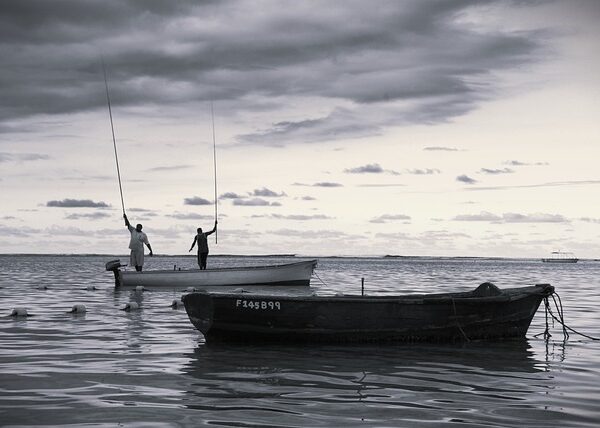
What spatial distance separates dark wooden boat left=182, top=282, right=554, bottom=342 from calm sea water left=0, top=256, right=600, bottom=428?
0.33 metres

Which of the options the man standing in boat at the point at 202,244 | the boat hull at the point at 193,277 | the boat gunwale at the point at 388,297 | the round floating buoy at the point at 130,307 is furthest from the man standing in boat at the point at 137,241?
the boat gunwale at the point at 388,297

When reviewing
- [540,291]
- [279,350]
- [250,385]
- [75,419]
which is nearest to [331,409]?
[250,385]

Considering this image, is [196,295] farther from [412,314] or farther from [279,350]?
[412,314]

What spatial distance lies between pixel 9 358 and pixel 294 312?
16.0 ft

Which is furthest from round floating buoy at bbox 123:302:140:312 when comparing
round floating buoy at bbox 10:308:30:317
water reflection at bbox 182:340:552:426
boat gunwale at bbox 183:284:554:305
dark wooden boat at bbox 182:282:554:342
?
water reflection at bbox 182:340:552:426

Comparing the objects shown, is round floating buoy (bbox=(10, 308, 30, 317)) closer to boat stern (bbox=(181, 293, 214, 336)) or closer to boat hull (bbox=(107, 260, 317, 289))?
boat stern (bbox=(181, 293, 214, 336))

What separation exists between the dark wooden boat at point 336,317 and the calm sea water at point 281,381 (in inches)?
12.8

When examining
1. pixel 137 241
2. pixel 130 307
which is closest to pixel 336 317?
pixel 130 307

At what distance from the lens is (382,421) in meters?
7.38

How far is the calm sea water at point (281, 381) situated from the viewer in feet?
24.7

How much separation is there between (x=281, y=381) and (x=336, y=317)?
379 cm

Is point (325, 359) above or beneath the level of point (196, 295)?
beneath

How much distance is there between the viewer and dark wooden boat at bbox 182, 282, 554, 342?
12992mm

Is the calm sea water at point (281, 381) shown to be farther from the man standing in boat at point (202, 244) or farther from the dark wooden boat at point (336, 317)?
the man standing in boat at point (202, 244)
